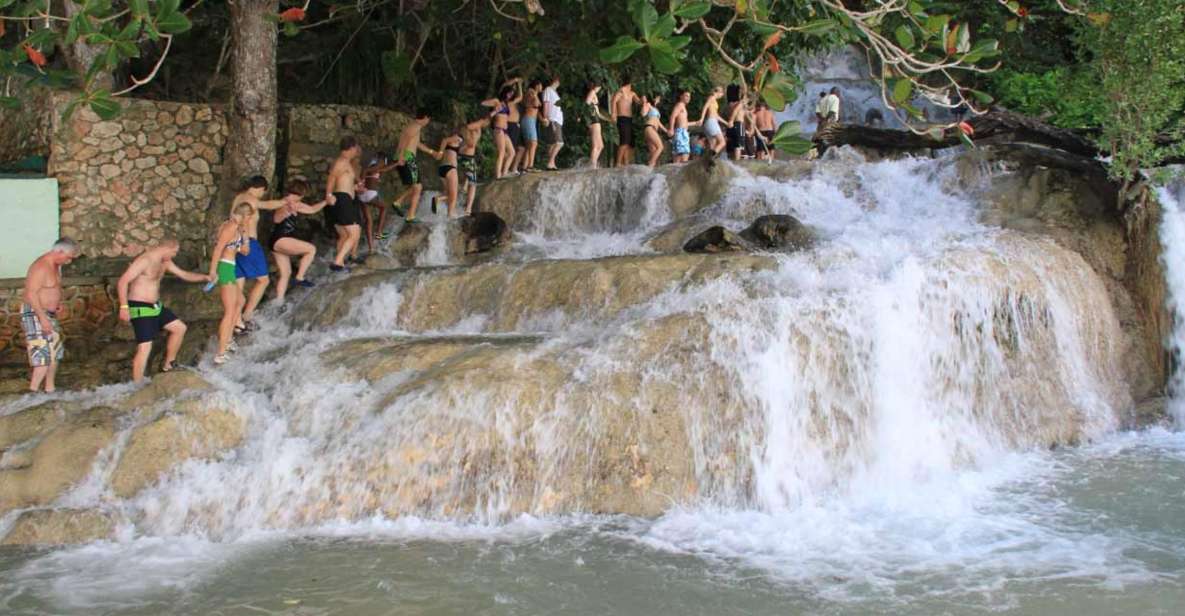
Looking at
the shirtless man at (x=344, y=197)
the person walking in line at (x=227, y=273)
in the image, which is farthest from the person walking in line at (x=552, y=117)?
the person walking in line at (x=227, y=273)

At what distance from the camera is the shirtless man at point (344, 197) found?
11430 mm

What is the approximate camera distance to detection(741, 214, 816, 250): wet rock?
34.3 feet

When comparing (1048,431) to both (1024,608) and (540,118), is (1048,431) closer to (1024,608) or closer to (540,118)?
(1024,608)

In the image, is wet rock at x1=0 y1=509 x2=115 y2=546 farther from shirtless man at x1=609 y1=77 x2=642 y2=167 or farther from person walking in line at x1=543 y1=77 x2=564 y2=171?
shirtless man at x1=609 y1=77 x2=642 y2=167

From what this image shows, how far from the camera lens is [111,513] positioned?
22.9ft

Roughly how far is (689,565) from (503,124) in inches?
356

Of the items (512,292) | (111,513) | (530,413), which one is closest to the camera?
(111,513)

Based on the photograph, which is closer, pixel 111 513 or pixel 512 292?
pixel 111 513

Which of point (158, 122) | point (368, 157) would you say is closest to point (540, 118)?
point (368, 157)

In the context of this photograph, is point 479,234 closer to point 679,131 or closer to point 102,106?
point 679,131

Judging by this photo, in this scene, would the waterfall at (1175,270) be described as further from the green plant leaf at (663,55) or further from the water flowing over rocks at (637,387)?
the green plant leaf at (663,55)

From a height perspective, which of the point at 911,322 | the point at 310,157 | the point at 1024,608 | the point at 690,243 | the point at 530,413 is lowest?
the point at 1024,608

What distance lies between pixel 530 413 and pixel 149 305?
3.73 metres

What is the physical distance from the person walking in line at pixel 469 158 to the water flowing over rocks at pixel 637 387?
122 inches
